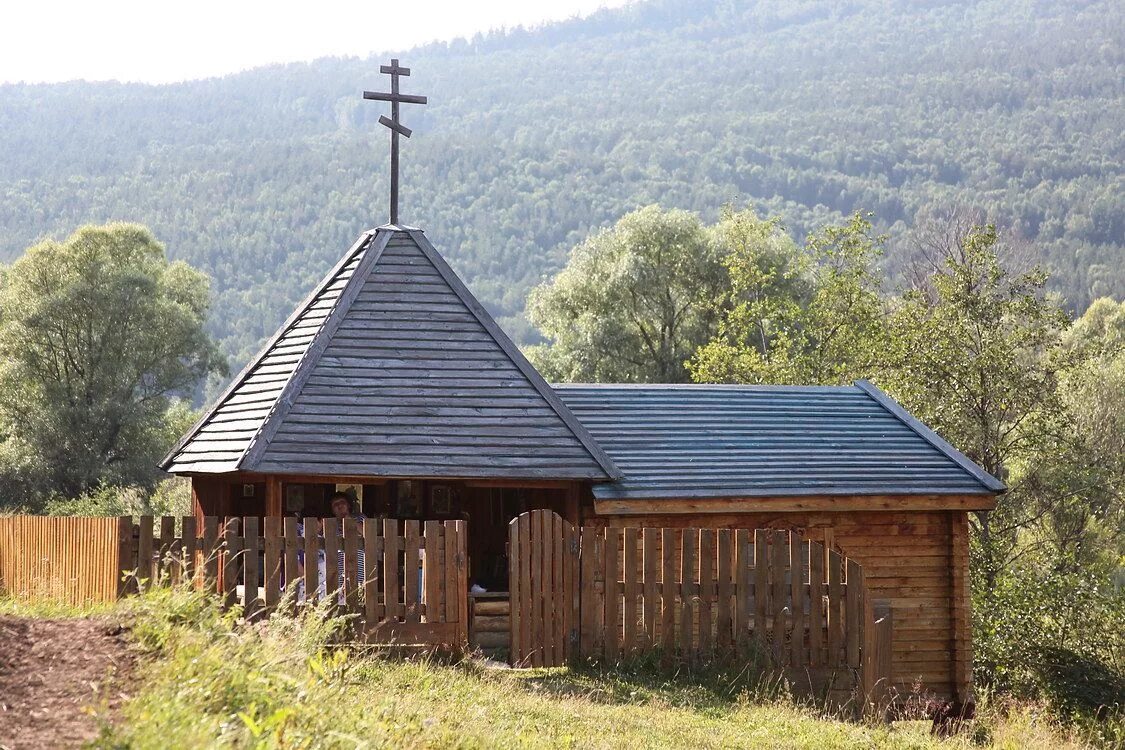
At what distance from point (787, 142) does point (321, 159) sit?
52109 mm

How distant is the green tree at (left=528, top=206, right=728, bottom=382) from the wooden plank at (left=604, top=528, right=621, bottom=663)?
2954cm

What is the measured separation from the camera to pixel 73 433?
3866 cm

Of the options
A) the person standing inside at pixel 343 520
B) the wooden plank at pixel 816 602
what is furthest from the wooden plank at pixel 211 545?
the wooden plank at pixel 816 602

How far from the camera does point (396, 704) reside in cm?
841

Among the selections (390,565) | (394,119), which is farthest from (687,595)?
(394,119)

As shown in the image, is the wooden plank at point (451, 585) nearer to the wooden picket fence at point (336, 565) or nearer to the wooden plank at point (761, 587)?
the wooden picket fence at point (336, 565)

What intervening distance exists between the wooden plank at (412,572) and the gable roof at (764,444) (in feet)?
10.9

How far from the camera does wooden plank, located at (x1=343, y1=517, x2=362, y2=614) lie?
11523mm

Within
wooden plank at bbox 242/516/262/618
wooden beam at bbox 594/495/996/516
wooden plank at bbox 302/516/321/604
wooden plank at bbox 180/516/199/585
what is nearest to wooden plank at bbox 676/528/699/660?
wooden beam at bbox 594/495/996/516

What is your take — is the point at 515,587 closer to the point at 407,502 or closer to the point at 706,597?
the point at 706,597

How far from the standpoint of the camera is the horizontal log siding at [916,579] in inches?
623

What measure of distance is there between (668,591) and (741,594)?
2.24 feet

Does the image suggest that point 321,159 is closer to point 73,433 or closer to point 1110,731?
point 73,433

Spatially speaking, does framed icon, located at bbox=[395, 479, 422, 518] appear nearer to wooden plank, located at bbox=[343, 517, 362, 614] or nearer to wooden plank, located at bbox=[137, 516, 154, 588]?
wooden plank, located at bbox=[137, 516, 154, 588]
